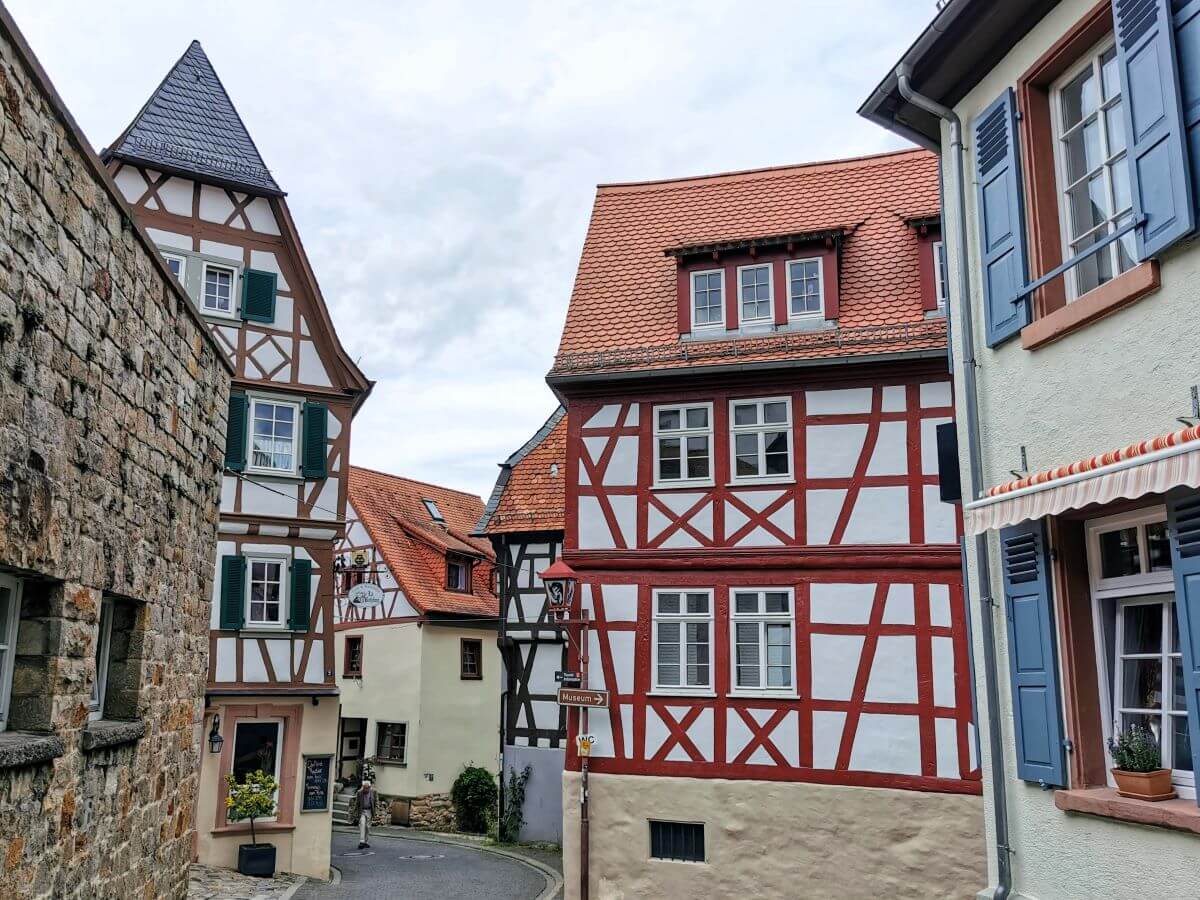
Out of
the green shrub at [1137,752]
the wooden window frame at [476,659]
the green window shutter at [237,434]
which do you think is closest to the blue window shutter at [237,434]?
the green window shutter at [237,434]

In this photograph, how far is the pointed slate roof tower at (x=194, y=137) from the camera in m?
17.6

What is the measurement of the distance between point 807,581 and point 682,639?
5.66 ft

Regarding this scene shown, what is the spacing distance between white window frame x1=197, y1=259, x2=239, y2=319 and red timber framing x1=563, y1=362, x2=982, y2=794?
6.61 metres

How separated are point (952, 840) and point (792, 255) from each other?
24.7 ft

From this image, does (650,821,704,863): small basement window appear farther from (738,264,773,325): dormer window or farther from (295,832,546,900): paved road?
(738,264,773,325): dormer window

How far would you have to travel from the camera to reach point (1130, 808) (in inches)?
217

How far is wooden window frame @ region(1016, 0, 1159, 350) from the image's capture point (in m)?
6.09

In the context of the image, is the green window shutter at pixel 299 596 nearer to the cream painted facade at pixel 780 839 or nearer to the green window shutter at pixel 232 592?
the green window shutter at pixel 232 592

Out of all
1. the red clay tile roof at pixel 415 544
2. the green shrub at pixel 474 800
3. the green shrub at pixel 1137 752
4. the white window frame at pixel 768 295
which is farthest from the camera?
the red clay tile roof at pixel 415 544

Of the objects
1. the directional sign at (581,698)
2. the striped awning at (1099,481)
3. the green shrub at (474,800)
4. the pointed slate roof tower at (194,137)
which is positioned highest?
the pointed slate roof tower at (194,137)

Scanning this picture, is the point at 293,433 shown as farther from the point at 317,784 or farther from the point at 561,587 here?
the point at 561,587

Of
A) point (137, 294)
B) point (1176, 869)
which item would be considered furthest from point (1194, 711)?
point (137, 294)

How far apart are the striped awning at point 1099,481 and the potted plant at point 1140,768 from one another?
1196 millimetres

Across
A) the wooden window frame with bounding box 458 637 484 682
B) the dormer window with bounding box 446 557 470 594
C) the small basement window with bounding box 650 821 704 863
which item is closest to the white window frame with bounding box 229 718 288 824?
the small basement window with bounding box 650 821 704 863
